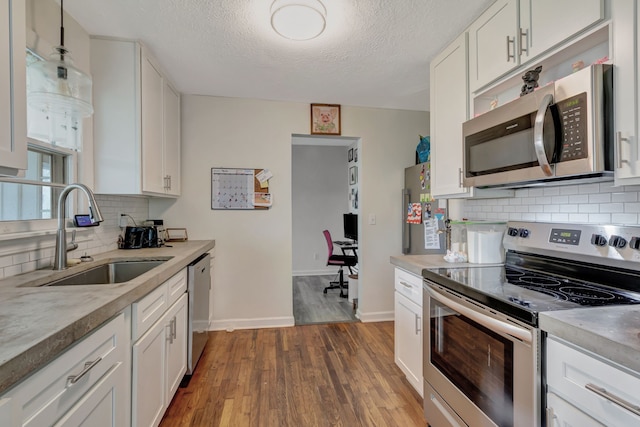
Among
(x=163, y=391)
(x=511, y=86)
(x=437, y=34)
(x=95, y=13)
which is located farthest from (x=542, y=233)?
(x=95, y=13)

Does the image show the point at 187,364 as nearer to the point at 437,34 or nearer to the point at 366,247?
the point at 366,247

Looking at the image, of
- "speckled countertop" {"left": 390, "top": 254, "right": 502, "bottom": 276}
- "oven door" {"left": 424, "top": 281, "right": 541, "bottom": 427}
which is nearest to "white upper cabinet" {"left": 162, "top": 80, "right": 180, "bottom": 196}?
"speckled countertop" {"left": 390, "top": 254, "right": 502, "bottom": 276}

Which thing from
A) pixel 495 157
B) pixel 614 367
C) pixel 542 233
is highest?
pixel 495 157

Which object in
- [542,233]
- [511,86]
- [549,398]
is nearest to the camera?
[549,398]

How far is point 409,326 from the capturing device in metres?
1.95

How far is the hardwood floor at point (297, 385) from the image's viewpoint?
179cm

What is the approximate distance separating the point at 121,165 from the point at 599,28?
8.58 ft

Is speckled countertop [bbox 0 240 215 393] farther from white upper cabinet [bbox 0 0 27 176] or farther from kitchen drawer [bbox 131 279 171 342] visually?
white upper cabinet [bbox 0 0 27 176]

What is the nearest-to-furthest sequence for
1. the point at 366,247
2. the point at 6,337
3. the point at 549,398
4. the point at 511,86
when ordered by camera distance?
the point at 6,337 < the point at 549,398 < the point at 511,86 < the point at 366,247

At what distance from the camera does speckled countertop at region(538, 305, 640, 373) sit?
75 cm

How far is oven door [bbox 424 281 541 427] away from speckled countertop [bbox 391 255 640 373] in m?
0.10

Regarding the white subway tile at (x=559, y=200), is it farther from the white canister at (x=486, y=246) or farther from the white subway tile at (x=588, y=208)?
the white canister at (x=486, y=246)

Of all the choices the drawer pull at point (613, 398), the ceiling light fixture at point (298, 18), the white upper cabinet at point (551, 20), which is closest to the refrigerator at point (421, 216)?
the white upper cabinet at point (551, 20)

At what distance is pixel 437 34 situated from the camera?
1.97m
